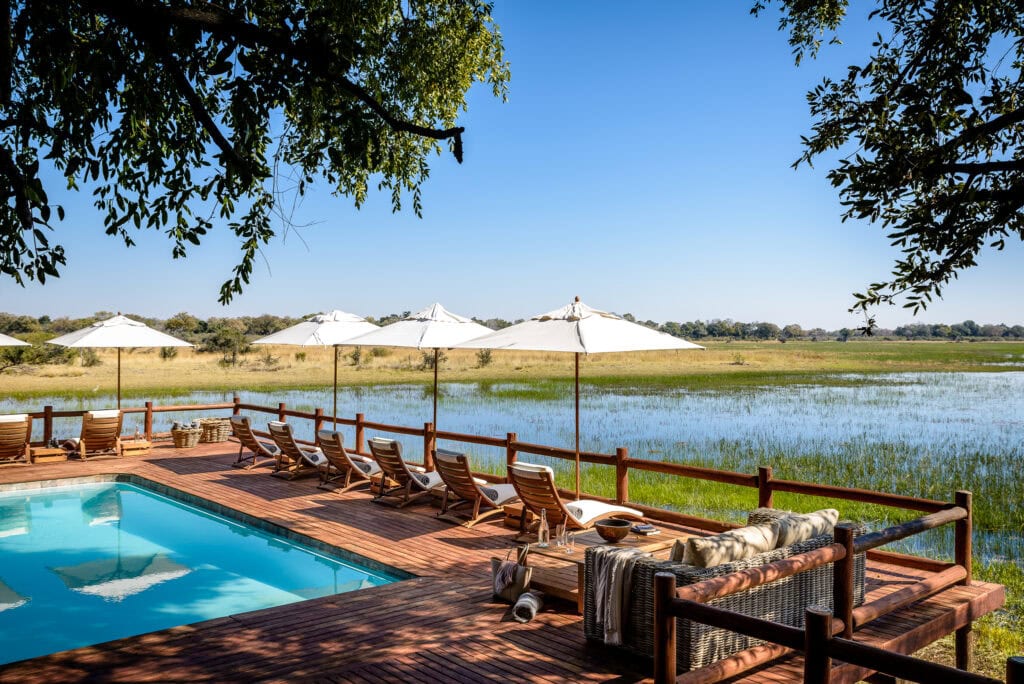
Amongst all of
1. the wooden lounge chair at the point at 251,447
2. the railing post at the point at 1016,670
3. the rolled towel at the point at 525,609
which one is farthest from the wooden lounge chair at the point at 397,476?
the railing post at the point at 1016,670

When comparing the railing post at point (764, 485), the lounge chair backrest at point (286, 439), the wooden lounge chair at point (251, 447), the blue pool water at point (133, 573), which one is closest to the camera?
the blue pool water at point (133, 573)

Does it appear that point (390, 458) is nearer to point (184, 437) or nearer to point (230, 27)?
point (230, 27)

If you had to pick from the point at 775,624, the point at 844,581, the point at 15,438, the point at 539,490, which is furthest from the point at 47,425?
the point at 775,624

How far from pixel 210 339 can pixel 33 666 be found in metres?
45.3

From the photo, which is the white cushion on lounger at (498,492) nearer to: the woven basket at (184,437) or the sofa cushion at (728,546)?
the sofa cushion at (728,546)

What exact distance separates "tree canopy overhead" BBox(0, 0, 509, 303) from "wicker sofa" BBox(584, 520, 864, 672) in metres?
2.92

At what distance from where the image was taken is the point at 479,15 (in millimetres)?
8766

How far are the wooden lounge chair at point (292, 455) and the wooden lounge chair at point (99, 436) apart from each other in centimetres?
351

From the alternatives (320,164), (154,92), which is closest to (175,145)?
(154,92)

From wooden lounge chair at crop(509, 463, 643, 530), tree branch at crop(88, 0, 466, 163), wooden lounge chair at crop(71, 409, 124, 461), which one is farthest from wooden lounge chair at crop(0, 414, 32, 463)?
tree branch at crop(88, 0, 466, 163)

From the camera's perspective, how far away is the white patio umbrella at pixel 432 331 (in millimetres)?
10383

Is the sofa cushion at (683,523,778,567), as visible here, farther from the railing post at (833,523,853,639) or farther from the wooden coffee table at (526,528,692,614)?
the wooden coffee table at (526,528,692,614)

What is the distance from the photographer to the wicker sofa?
15.1 feet

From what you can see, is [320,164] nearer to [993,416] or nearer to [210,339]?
[993,416]
